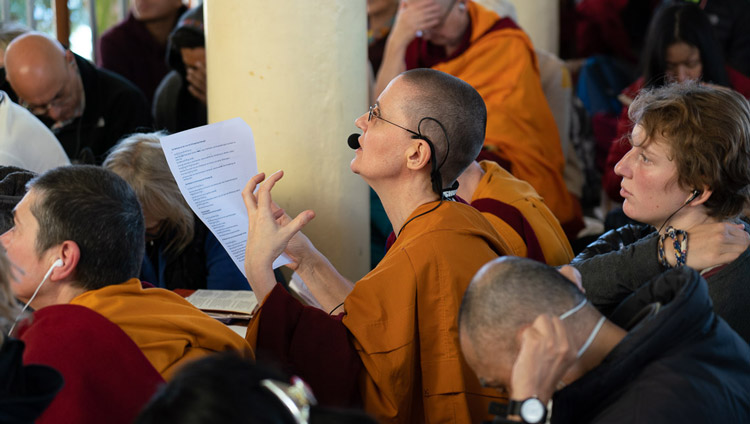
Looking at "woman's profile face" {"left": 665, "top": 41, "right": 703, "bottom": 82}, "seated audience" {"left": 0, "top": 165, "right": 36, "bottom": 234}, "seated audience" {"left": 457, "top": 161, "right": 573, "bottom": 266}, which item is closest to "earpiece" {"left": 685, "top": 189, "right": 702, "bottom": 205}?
"seated audience" {"left": 457, "top": 161, "right": 573, "bottom": 266}

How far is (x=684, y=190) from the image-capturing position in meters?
2.29

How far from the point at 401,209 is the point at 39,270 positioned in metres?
0.95

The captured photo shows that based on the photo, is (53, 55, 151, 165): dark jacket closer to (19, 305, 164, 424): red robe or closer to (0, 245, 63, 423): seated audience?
(19, 305, 164, 424): red robe

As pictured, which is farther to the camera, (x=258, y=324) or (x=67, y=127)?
(x=67, y=127)

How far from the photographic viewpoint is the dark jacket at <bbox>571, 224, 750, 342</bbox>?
2107mm

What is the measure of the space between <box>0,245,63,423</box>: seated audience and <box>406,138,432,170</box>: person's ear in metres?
1.13

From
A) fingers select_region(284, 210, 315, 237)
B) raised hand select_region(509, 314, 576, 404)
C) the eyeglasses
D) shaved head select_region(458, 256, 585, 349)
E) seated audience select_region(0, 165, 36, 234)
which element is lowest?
seated audience select_region(0, 165, 36, 234)

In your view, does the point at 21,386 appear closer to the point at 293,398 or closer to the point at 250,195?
the point at 293,398

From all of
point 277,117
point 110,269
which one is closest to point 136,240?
point 110,269

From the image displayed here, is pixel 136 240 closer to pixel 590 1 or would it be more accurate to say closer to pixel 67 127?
pixel 67 127

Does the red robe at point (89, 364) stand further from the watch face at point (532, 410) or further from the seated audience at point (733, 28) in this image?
the seated audience at point (733, 28)

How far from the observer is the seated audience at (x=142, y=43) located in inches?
204

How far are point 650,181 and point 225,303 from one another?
51.8 inches

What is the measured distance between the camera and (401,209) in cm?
240
